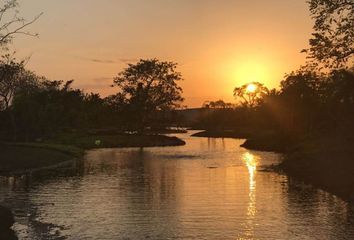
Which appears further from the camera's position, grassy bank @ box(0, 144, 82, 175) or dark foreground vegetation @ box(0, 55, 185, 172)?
dark foreground vegetation @ box(0, 55, 185, 172)

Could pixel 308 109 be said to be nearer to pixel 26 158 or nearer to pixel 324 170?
pixel 324 170

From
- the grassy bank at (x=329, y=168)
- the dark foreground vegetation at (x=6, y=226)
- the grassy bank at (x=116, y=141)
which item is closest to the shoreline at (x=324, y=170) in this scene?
the grassy bank at (x=329, y=168)

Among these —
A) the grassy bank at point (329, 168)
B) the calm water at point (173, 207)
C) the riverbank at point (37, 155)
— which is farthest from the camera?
the riverbank at point (37, 155)

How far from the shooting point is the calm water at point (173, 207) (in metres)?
19.8

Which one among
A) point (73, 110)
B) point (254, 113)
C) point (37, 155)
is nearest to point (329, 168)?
point (37, 155)

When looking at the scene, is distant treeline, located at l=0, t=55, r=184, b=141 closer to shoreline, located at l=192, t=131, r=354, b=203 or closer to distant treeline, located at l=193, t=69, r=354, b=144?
distant treeline, located at l=193, t=69, r=354, b=144

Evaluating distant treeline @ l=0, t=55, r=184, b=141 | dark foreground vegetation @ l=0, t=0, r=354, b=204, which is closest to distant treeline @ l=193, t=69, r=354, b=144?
dark foreground vegetation @ l=0, t=0, r=354, b=204

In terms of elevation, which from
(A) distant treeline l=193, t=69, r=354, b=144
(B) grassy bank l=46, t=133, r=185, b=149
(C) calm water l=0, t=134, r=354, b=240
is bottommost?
(C) calm water l=0, t=134, r=354, b=240

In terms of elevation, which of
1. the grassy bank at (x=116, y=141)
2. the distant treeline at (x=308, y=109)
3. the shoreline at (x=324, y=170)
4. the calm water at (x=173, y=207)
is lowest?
the calm water at (x=173, y=207)

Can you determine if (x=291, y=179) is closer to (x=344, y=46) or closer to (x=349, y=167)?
(x=349, y=167)

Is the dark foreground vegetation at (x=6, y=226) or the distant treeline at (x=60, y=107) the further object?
the distant treeline at (x=60, y=107)

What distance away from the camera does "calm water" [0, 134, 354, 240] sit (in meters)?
19.8

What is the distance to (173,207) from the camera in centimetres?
2544

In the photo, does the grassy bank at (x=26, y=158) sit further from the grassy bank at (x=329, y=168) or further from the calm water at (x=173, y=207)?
the grassy bank at (x=329, y=168)
